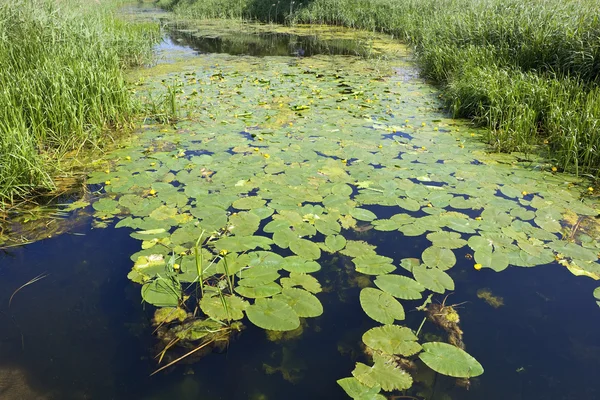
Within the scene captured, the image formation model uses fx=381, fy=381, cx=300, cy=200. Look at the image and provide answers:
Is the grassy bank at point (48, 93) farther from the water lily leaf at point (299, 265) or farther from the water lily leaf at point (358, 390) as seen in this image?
the water lily leaf at point (358, 390)

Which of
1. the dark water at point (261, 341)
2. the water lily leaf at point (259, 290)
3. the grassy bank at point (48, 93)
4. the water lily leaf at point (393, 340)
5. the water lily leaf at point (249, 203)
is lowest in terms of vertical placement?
the dark water at point (261, 341)

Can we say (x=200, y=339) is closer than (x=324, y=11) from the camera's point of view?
Yes

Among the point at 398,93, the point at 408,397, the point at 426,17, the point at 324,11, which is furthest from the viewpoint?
the point at 324,11

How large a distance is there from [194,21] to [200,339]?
1890cm

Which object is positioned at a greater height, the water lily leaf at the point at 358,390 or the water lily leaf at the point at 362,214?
the water lily leaf at the point at 362,214

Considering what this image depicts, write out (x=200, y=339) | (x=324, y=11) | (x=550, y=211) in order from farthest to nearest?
(x=324, y=11) → (x=550, y=211) → (x=200, y=339)

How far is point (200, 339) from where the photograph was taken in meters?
1.96

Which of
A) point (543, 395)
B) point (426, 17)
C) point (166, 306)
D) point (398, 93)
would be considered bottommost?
point (543, 395)

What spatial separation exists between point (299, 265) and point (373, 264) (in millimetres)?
484

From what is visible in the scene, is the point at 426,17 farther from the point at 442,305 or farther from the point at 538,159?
the point at 442,305

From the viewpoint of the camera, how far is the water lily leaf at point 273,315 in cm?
197

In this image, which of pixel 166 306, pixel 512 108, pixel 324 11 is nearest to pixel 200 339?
pixel 166 306

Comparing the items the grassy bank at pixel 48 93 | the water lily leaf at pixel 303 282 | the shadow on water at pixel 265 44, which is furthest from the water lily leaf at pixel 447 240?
the shadow on water at pixel 265 44

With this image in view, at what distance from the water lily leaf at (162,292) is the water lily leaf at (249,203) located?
38.4 inches
